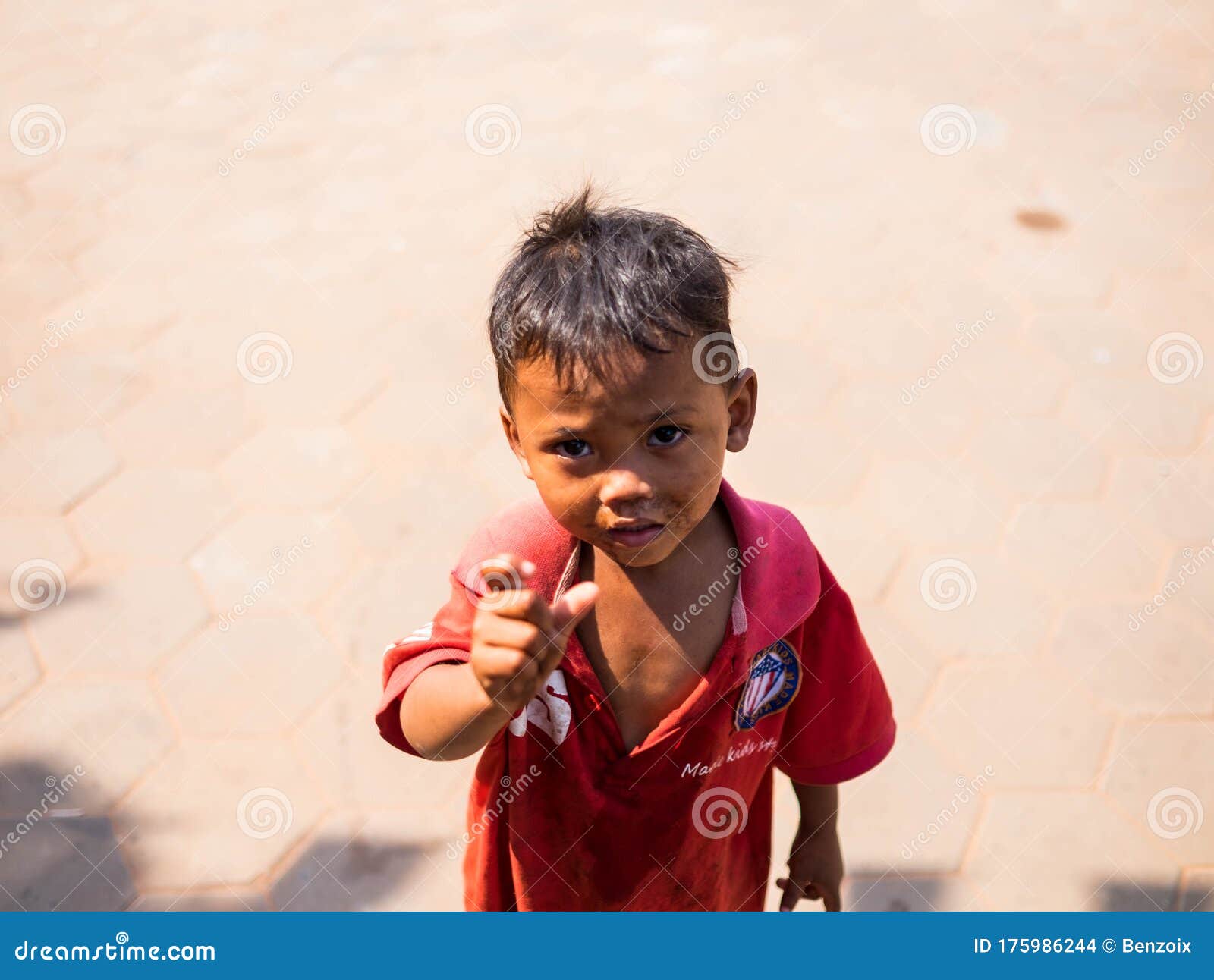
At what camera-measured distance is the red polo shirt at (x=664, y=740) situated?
1.39 m

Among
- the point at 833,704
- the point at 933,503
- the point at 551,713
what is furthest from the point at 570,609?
the point at 933,503

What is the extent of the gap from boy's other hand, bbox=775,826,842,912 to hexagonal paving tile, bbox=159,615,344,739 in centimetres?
160

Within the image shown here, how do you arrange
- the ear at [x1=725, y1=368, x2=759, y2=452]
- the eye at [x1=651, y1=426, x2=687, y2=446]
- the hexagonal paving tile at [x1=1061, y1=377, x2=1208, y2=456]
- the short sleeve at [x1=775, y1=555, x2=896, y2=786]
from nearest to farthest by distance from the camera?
the eye at [x1=651, y1=426, x2=687, y2=446]
the ear at [x1=725, y1=368, x2=759, y2=452]
the short sleeve at [x1=775, y1=555, x2=896, y2=786]
the hexagonal paving tile at [x1=1061, y1=377, x2=1208, y2=456]

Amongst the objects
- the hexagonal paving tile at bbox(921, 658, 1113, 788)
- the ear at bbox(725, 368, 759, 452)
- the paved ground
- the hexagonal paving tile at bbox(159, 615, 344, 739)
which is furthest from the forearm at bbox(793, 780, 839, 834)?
the hexagonal paving tile at bbox(159, 615, 344, 739)

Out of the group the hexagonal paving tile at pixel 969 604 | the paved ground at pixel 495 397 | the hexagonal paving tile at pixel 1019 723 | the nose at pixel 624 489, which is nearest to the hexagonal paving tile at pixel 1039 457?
the paved ground at pixel 495 397

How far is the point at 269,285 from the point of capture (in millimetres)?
4305

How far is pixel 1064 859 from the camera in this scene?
2717 millimetres

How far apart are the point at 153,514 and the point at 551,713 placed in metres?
2.50

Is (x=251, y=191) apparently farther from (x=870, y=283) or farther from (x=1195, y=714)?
(x=1195, y=714)

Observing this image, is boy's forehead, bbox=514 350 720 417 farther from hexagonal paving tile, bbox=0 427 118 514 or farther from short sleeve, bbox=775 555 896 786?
hexagonal paving tile, bbox=0 427 118 514

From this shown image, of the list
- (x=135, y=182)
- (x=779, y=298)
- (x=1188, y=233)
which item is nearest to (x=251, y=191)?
(x=135, y=182)

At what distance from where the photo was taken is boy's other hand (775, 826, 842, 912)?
1.82 metres

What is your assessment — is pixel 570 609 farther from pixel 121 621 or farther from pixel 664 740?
pixel 121 621

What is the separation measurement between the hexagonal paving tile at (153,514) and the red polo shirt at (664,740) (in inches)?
81.7
